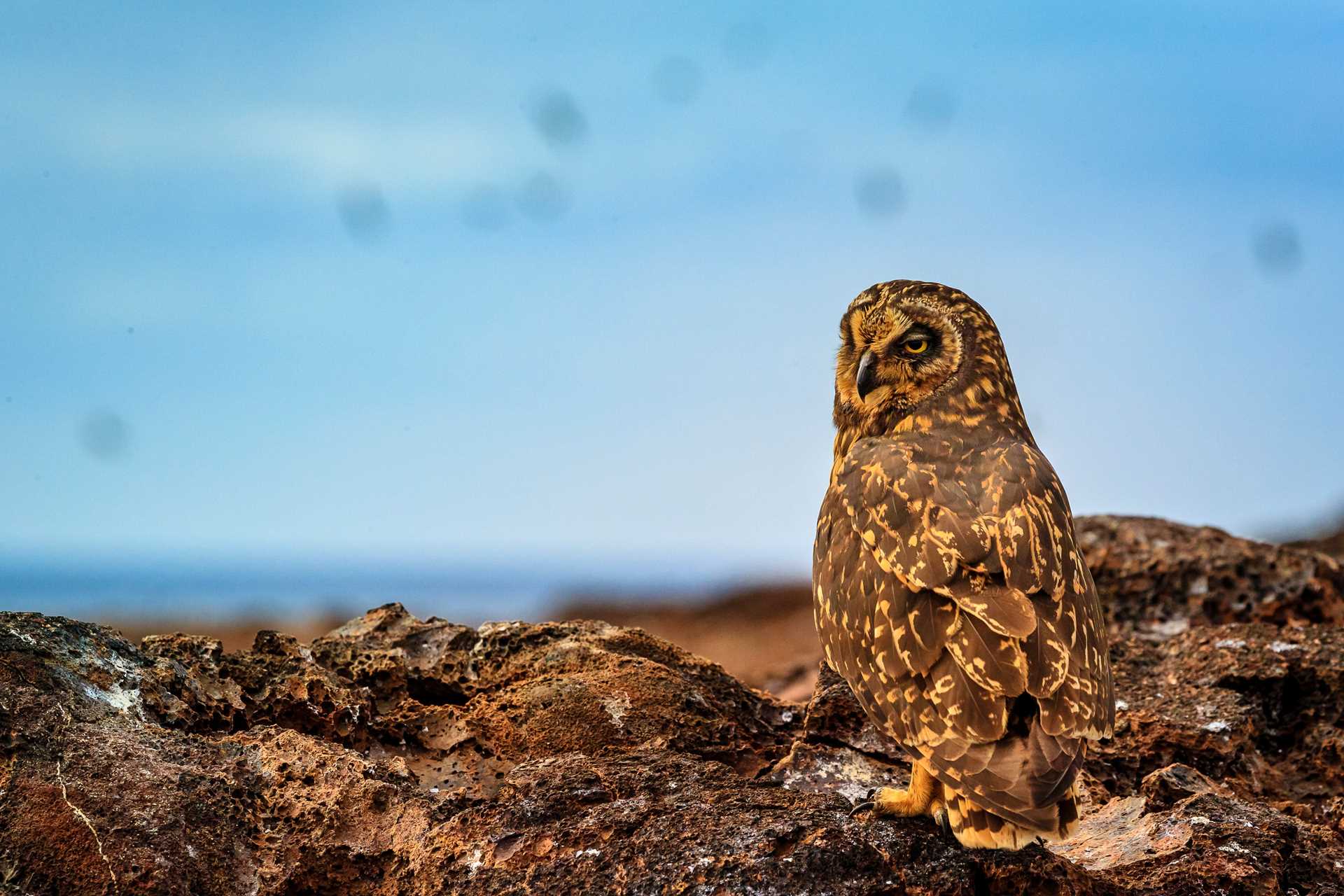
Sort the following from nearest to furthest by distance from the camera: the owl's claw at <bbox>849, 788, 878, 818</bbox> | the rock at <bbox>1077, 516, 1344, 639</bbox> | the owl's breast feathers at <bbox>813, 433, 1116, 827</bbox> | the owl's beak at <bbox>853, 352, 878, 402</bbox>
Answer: the owl's breast feathers at <bbox>813, 433, 1116, 827</bbox>, the owl's claw at <bbox>849, 788, 878, 818</bbox>, the owl's beak at <bbox>853, 352, 878, 402</bbox>, the rock at <bbox>1077, 516, 1344, 639</bbox>

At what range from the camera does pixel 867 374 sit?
624cm

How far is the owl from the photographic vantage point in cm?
479

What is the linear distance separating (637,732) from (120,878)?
7.90 feet

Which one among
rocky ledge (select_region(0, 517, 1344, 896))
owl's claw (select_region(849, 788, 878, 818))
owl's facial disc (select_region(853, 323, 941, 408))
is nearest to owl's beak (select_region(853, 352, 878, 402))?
owl's facial disc (select_region(853, 323, 941, 408))

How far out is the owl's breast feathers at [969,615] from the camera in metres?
4.78

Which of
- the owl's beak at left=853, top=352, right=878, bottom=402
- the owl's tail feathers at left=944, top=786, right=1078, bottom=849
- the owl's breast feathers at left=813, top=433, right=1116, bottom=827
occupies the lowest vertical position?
the owl's tail feathers at left=944, top=786, right=1078, bottom=849

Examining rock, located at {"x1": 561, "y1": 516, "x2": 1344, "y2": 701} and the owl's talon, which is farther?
rock, located at {"x1": 561, "y1": 516, "x2": 1344, "y2": 701}

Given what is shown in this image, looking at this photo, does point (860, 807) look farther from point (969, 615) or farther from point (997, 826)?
point (969, 615)

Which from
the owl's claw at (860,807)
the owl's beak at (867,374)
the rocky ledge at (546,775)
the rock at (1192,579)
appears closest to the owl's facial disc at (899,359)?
the owl's beak at (867,374)

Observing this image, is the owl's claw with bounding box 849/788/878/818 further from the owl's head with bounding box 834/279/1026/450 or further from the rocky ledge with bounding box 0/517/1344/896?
the owl's head with bounding box 834/279/1026/450

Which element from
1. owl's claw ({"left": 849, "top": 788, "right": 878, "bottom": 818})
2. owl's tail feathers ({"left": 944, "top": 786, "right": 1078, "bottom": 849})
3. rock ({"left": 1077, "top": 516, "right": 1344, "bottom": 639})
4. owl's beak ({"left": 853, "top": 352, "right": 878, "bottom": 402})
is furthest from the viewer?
rock ({"left": 1077, "top": 516, "right": 1344, "bottom": 639})

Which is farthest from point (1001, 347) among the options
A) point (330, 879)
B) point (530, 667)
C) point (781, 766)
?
point (330, 879)

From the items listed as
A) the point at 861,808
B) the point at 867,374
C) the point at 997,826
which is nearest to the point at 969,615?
the point at 997,826

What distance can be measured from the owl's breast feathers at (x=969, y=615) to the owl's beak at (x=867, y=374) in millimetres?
354
